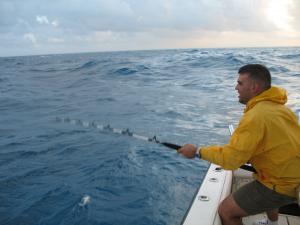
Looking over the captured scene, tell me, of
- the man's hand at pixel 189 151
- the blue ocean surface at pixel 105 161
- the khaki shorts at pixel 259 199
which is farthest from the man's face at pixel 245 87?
the blue ocean surface at pixel 105 161

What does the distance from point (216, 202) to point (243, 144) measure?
1289 mm

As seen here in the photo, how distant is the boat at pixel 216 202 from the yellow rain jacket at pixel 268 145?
80 cm

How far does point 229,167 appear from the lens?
253cm

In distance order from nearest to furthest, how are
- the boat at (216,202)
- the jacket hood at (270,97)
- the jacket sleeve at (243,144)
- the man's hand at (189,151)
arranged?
the jacket sleeve at (243,144) → the jacket hood at (270,97) → the man's hand at (189,151) → the boat at (216,202)

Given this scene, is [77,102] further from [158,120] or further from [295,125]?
[295,125]

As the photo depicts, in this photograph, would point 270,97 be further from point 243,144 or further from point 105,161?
point 105,161

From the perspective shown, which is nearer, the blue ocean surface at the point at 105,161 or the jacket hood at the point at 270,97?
the jacket hood at the point at 270,97

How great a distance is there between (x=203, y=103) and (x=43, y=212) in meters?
9.74

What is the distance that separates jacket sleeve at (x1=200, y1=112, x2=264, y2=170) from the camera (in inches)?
95.7

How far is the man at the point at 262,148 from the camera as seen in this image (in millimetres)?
2461

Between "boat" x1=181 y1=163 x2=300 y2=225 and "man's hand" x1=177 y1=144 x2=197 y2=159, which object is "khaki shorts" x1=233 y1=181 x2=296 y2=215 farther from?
"man's hand" x1=177 y1=144 x2=197 y2=159

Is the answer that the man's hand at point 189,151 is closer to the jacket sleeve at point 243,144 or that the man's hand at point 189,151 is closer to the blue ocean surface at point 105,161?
the jacket sleeve at point 243,144

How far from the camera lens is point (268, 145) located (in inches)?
99.2

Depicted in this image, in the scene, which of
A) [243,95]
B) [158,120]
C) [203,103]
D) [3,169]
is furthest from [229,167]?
[203,103]
